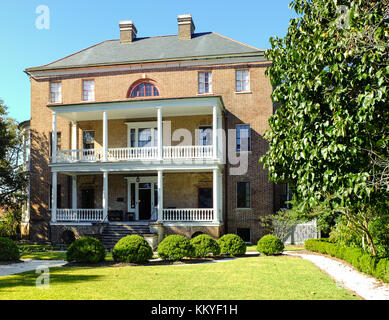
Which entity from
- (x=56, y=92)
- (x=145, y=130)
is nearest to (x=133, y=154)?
(x=145, y=130)

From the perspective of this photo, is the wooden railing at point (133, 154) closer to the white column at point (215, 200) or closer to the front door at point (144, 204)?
the front door at point (144, 204)

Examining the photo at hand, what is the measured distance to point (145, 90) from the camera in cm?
2669

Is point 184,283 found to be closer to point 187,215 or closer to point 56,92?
point 187,215

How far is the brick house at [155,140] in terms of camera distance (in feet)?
74.4

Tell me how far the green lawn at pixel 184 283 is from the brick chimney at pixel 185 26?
19140 millimetres

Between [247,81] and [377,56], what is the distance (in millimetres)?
17297

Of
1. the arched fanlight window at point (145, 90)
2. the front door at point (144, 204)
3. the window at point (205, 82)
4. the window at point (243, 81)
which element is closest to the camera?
the window at point (243, 81)

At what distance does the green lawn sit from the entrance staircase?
23.9 ft

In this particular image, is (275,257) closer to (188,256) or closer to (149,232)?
(188,256)

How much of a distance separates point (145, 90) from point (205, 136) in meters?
5.50

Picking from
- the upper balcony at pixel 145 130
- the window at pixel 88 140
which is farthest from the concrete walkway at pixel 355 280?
the window at pixel 88 140

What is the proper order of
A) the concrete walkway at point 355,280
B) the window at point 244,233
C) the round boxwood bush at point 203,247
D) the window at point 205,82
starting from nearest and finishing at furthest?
the concrete walkway at point 355,280
the round boxwood bush at point 203,247
the window at point 244,233
the window at point 205,82
